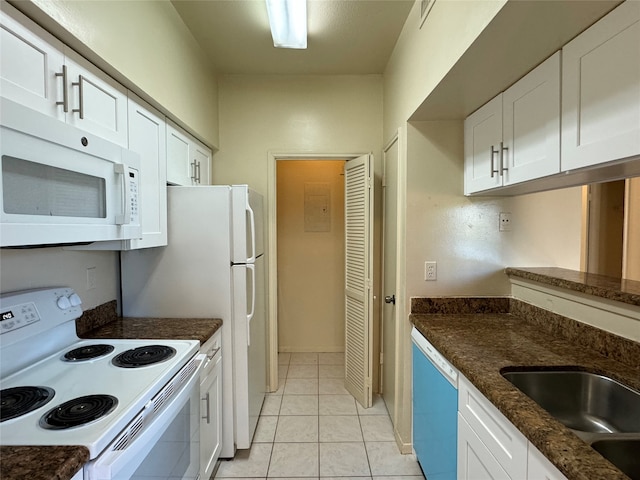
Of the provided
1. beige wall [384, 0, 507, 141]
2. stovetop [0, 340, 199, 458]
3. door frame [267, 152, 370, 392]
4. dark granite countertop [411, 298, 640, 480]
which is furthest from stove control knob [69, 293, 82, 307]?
beige wall [384, 0, 507, 141]

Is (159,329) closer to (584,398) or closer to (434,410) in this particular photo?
(434,410)

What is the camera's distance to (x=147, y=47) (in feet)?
5.38

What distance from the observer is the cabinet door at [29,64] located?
3.16 feet

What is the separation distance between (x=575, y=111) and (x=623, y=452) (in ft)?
3.38

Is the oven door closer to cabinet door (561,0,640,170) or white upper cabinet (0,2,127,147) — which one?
white upper cabinet (0,2,127,147)

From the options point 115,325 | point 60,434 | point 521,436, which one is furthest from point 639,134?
point 115,325

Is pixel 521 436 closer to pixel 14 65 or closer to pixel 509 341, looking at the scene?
pixel 509 341

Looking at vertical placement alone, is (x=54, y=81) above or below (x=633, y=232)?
above

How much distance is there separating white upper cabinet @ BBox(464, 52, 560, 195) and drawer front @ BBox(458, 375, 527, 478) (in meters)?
0.88

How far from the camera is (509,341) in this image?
1.52 m

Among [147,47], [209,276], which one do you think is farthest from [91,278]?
[147,47]

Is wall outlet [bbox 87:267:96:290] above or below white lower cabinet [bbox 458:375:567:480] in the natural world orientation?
above

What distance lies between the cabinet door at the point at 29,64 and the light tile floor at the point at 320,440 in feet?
6.78

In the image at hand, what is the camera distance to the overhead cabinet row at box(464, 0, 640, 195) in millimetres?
905
